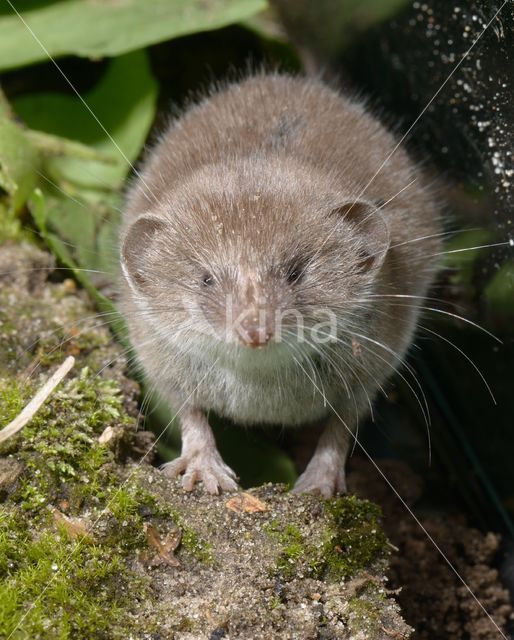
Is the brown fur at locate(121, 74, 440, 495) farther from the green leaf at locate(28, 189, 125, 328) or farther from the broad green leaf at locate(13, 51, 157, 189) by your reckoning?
the broad green leaf at locate(13, 51, 157, 189)

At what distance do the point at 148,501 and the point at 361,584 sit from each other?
32.4 inches

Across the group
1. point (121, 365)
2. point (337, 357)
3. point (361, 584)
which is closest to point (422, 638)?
point (361, 584)

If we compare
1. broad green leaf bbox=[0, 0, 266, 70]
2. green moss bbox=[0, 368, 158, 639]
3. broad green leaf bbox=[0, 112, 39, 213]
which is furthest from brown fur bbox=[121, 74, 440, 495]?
broad green leaf bbox=[0, 0, 266, 70]

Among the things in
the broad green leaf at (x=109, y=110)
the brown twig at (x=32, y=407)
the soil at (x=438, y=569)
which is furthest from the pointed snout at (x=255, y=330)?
the broad green leaf at (x=109, y=110)

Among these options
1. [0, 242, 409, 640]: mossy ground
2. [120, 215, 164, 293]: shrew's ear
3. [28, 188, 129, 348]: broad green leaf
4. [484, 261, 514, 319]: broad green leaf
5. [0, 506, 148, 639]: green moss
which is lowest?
[0, 506, 148, 639]: green moss

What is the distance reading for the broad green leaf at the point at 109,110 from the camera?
473 centimetres

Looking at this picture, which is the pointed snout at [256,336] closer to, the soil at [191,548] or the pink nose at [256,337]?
the pink nose at [256,337]

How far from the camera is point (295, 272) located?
9.82ft

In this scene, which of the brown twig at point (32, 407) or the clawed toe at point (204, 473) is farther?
the clawed toe at point (204, 473)

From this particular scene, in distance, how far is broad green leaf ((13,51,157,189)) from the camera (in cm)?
473

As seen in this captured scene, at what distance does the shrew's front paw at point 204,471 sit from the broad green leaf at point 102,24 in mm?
2251

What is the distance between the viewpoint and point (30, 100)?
15.9ft

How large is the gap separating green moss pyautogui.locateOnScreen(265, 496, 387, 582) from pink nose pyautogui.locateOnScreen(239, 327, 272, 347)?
29.5 inches

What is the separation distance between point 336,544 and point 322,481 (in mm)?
488
